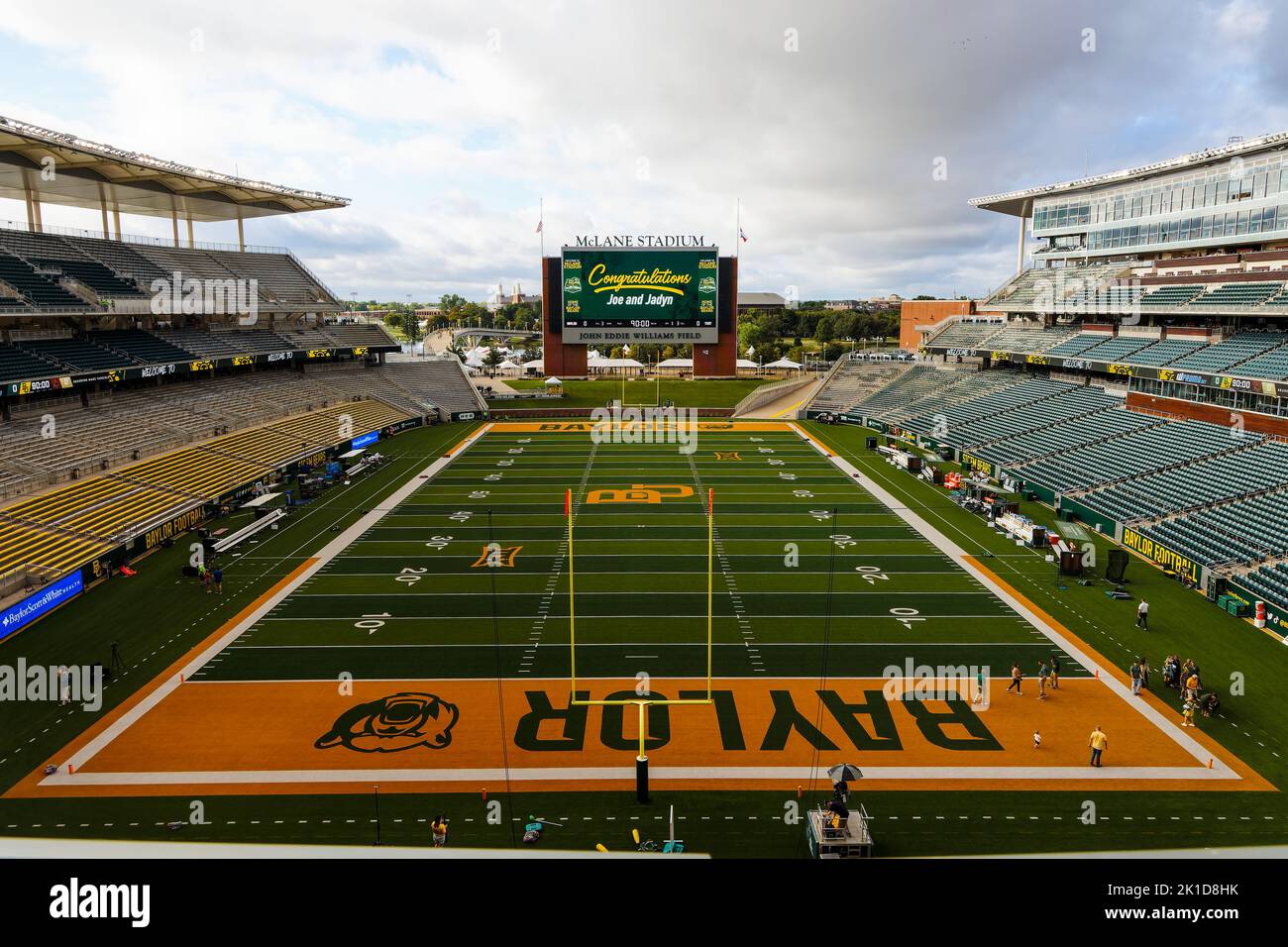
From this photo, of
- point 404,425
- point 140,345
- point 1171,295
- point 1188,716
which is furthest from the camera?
point 404,425

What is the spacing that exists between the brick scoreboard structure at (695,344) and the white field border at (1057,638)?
34347mm

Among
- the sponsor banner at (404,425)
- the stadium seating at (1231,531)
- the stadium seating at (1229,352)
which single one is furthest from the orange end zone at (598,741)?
the sponsor banner at (404,425)

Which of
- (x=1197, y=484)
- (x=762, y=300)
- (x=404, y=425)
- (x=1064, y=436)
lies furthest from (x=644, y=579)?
(x=762, y=300)

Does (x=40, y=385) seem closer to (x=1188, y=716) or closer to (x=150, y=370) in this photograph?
(x=150, y=370)

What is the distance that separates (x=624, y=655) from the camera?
17.7 m

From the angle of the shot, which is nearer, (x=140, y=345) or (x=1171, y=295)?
(x=1171, y=295)

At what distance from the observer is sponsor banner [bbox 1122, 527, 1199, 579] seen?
21.6 metres

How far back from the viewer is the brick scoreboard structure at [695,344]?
65062 millimetres

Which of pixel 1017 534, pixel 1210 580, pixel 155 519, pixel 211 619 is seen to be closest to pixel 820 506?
pixel 1017 534

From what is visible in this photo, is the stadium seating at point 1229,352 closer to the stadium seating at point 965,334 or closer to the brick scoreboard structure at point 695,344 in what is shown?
the stadium seating at point 965,334

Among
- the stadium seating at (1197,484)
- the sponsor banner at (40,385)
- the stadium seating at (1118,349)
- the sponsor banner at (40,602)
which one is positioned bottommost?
the sponsor banner at (40,602)

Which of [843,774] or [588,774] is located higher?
[843,774]

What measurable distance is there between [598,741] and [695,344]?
55.1 meters

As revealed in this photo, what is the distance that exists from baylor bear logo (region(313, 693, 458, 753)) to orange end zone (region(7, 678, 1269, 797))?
0.04 meters
